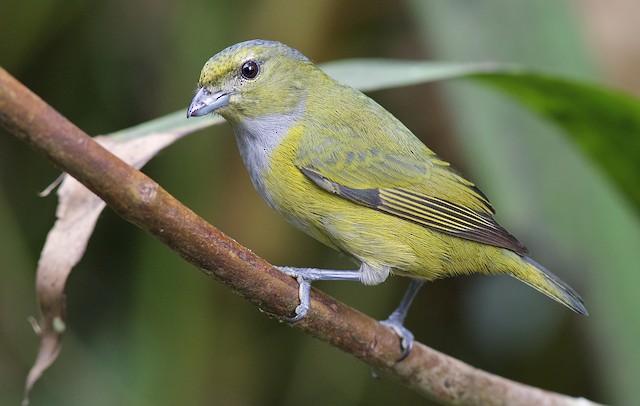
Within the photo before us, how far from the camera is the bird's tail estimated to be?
2416 mm

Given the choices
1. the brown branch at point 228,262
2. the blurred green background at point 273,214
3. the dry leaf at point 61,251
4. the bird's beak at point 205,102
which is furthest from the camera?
the blurred green background at point 273,214

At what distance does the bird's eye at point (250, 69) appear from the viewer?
2287 mm

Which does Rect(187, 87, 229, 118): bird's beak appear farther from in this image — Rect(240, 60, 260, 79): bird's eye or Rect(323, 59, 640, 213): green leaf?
Rect(323, 59, 640, 213): green leaf

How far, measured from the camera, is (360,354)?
2.17m

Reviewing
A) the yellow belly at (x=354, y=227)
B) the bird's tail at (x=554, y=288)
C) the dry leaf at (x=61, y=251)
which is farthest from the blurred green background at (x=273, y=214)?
the dry leaf at (x=61, y=251)

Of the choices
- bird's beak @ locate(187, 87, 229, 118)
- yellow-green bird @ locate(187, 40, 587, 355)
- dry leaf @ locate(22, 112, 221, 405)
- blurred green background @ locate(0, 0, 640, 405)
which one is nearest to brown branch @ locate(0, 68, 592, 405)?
yellow-green bird @ locate(187, 40, 587, 355)

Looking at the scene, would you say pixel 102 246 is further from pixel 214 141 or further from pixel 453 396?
pixel 453 396

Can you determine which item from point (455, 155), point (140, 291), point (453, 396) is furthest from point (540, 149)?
point (140, 291)

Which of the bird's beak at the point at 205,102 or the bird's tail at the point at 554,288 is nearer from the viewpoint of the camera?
the bird's beak at the point at 205,102

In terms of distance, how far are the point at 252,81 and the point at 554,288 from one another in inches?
41.2

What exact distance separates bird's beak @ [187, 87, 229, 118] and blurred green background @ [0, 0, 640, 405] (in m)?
1.17

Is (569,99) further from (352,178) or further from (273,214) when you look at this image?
(273,214)

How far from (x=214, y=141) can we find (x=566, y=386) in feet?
7.02

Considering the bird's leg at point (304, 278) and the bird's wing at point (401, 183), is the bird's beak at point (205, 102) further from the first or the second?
the bird's leg at point (304, 278)
